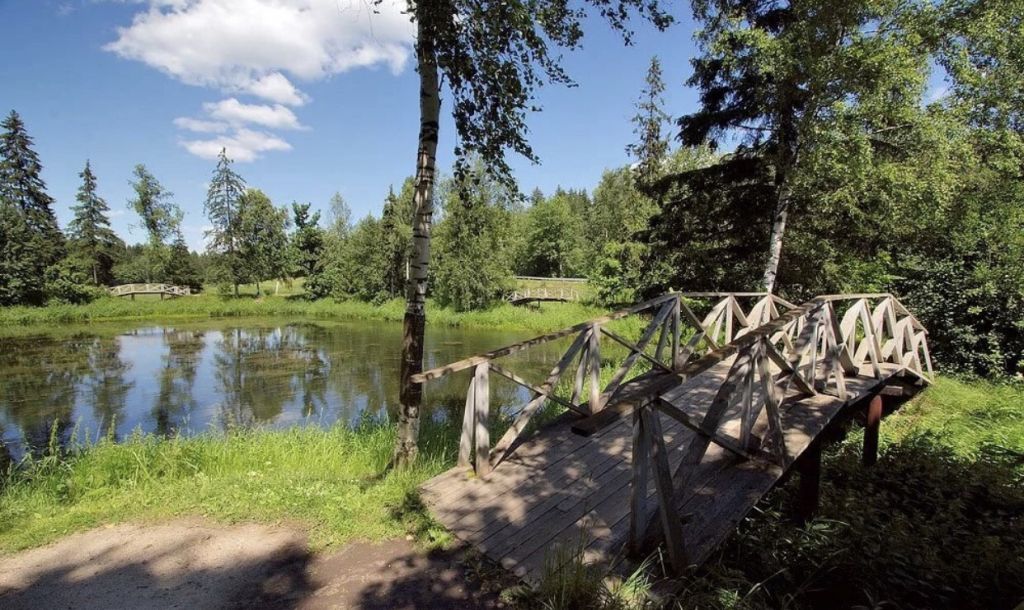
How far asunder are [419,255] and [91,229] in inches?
→ 1949

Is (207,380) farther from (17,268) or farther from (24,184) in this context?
(24,184)

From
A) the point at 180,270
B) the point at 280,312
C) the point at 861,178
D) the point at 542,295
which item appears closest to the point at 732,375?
the point at 861,178

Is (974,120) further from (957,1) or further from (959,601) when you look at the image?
(959,601)

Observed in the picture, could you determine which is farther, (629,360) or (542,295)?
(542,295)

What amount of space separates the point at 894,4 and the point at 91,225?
52967mm

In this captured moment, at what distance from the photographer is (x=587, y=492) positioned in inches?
158

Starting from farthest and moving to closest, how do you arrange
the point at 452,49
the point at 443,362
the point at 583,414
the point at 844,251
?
the point at 443,362
the point at 844,251
the point at 583,414
the point at 452,49

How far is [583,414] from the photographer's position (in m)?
5.54

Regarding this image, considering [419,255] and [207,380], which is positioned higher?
[419,255]

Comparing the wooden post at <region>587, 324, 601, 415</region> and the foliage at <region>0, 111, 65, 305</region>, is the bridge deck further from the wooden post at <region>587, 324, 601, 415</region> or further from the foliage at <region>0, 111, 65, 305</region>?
the foliage at <region>0, 111, 65, 305</region>

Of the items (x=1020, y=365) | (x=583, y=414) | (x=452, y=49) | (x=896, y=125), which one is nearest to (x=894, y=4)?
(x=896, y=125)

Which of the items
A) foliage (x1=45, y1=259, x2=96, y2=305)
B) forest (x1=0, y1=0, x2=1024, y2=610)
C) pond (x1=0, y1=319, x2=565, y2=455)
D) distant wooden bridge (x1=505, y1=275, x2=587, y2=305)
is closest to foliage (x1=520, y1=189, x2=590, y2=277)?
distant wooden bridge (x1=505, y1=275, x2=587, y2=305)

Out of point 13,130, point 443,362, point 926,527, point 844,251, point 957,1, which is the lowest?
point 443,362

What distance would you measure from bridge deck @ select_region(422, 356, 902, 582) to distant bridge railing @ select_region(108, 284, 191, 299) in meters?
42.9
